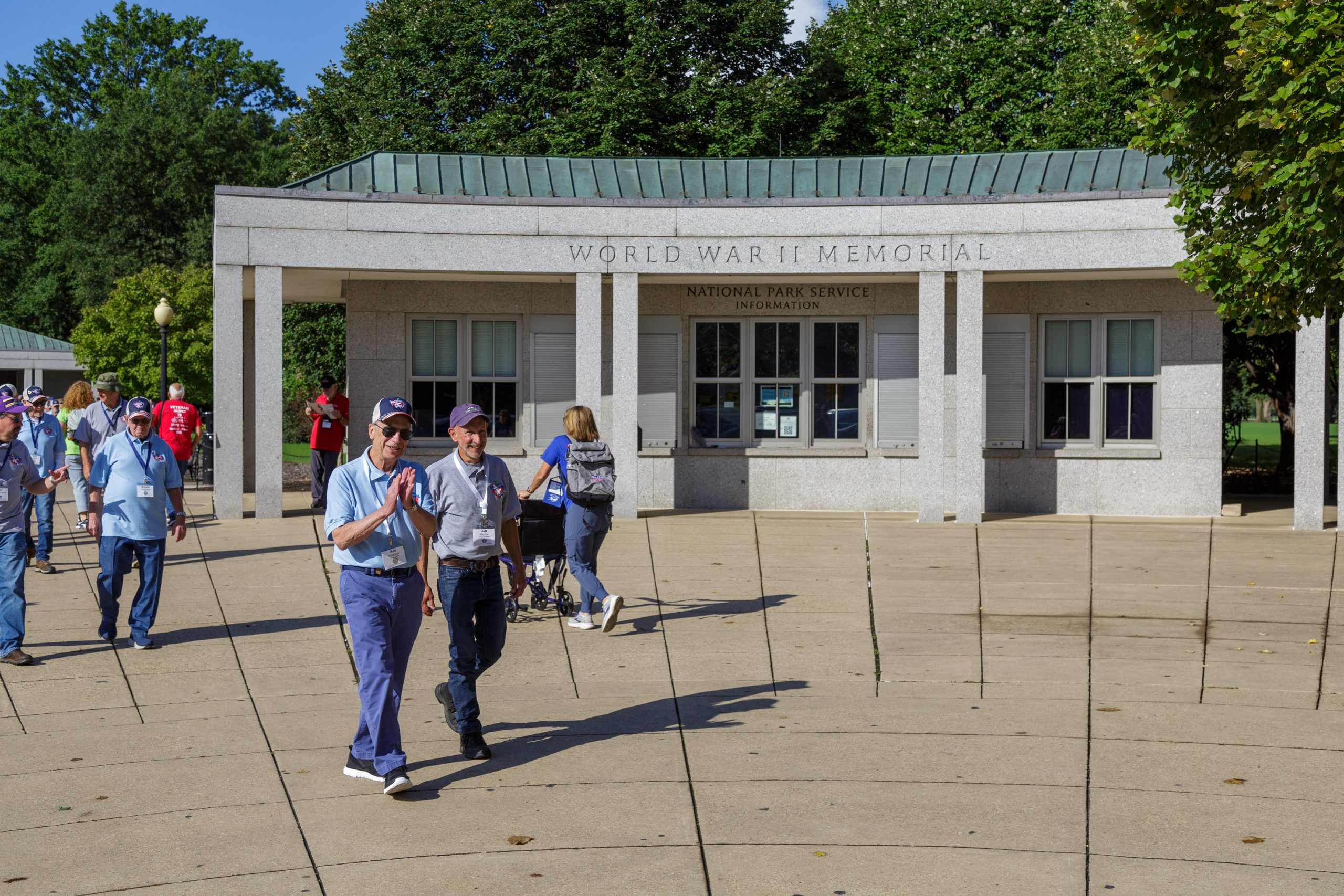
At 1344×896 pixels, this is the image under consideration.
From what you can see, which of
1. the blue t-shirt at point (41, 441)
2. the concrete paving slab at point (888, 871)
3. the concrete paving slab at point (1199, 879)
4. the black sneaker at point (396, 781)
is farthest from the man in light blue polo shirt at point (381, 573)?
the blue t-shirt at point (41, 441)

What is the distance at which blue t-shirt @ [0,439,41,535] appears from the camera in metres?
9.40

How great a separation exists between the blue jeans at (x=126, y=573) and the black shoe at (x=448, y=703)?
11.0 ft

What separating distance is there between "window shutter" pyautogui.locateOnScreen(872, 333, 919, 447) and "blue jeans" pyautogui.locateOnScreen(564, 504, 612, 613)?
338 inches

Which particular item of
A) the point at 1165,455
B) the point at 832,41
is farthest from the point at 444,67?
the point at 1165,455

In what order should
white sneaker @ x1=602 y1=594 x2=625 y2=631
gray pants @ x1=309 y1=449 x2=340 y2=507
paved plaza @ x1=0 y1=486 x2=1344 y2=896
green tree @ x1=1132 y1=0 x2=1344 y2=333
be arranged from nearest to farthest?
1. paved plaza @ x1=0 y1=486 x2=1344 y2=896
2. green tree @ x1=1132 y1=0 x2=1344 y2=333
3. white sneaker @ x1=602 y1=594 x2=625 y2=631
4. gray pants @ x1=309 y1=449 x2=340 y2=507

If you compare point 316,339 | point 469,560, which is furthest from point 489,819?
point 316,339

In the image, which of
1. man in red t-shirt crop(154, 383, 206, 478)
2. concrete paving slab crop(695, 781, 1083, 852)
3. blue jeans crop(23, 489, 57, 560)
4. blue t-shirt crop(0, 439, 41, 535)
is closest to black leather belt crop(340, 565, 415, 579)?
concrete paving slab crop(695, 781, 1083, 852)

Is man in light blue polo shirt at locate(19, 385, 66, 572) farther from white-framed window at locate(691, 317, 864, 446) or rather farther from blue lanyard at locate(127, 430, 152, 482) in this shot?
white-framed window at locate(691, 317, 864, 446)

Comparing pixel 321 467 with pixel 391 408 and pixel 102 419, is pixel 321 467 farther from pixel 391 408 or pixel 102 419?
pixel 391 408

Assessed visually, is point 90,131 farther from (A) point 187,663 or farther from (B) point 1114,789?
(B) point 1114,789

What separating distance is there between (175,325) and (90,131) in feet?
48.3

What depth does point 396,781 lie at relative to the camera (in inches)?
252

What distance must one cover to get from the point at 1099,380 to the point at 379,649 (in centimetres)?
1364

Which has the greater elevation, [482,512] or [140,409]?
[140,409]
